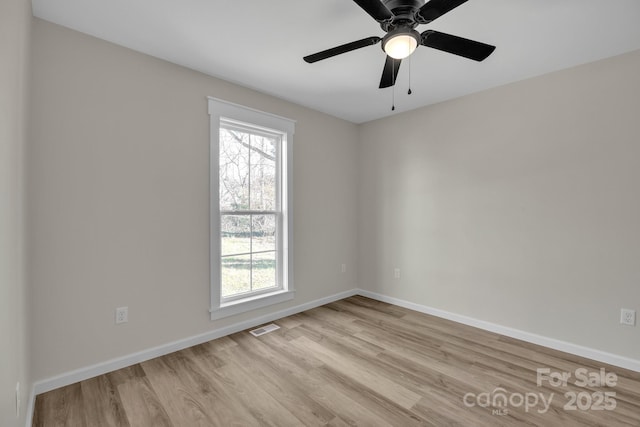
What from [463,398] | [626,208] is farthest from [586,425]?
[626,208]

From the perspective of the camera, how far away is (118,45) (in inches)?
92.1

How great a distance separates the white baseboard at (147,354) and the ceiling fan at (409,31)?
8.54ft

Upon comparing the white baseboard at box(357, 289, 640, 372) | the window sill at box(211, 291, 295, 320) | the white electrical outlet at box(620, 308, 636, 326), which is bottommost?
the white baseboard at box(357, 289, 640, 372)

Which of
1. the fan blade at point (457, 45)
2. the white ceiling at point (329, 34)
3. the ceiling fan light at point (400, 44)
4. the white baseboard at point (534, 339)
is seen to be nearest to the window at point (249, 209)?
the white ceiling at point (329, 34)

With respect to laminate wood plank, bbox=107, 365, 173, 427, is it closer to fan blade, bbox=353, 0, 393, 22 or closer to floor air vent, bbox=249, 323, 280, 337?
floor air vent, bbox=249, 323, 280, 337

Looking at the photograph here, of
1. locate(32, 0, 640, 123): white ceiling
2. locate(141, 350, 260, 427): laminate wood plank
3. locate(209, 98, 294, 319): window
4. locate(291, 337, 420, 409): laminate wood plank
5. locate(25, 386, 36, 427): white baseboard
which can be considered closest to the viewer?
locate(25, 386, 36, 427): white baseboard

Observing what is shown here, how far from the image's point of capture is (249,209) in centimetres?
326

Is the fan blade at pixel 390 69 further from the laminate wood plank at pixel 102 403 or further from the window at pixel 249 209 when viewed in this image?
the laminate wood plank at pixel 102 403

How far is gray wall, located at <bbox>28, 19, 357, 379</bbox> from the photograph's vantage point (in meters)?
2.05

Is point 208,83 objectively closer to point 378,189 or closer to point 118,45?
point 118,45

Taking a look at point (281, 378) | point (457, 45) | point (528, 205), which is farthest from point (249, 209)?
point (528, 205)

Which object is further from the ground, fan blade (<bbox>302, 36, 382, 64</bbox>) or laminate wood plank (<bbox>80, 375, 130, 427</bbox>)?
fan blade (<bbox>302, 36, 382, 64</bbox>)

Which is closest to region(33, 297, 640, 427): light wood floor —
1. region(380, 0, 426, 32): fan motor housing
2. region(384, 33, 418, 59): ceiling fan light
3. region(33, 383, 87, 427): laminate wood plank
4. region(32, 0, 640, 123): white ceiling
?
region(33, 383, 87, 427): laminate wood plank

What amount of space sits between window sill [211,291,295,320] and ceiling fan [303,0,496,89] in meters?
2.40
